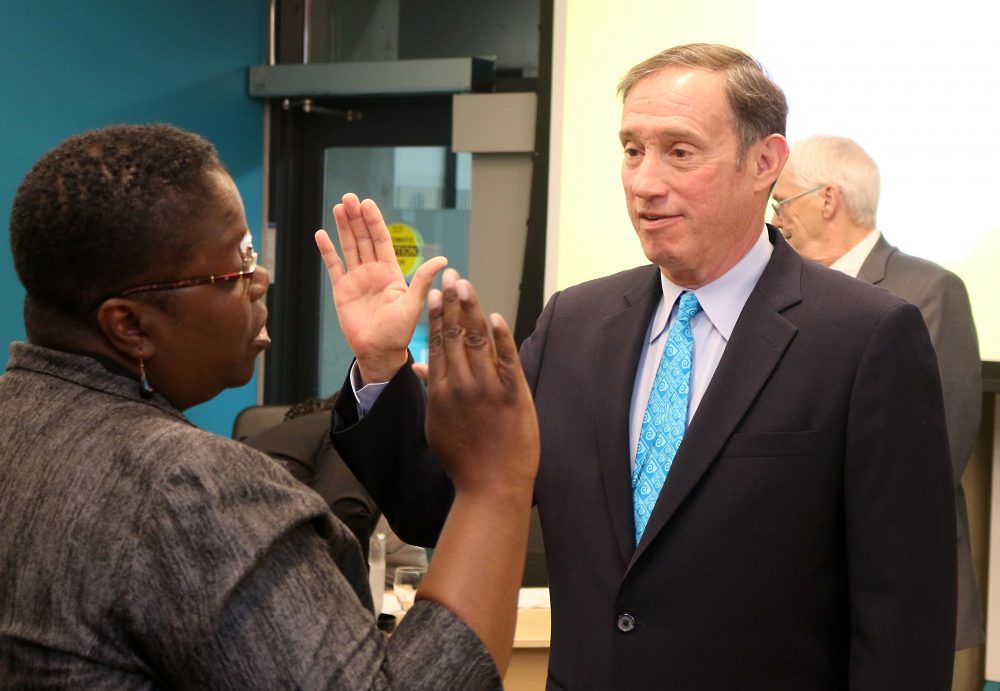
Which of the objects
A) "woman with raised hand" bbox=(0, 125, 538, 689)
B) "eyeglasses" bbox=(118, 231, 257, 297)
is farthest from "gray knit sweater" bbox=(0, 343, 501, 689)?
"eyeglasses" bbox=(118, 231, 257, 297)

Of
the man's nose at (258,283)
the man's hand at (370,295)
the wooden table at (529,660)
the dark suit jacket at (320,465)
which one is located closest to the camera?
the man's nose at (258,283)

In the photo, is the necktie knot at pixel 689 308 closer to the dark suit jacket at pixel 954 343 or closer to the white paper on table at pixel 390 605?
the white paper on table at pixel 390 605

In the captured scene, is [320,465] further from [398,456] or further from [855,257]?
[398,456]

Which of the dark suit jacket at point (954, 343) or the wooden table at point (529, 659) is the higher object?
the dark suit jacket at point (954, 343)

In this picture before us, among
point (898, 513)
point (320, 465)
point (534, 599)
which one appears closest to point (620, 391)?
point (898, 513)

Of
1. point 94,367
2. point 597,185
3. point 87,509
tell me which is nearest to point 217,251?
point 94,367

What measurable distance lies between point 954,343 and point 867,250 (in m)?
0.38

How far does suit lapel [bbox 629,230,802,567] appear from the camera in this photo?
5.29 feet

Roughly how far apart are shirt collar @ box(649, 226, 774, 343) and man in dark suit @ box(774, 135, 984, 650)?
6.03 ft

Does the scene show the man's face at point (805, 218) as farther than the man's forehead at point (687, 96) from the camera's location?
Yes

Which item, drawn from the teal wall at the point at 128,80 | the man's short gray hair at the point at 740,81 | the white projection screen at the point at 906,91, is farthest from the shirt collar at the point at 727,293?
the teal wall at the point at 128,80

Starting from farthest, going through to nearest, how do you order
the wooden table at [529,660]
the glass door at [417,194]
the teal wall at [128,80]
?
the glass door at [417,194] < the teal wall at [128,80] < the wooden table at [529,660]

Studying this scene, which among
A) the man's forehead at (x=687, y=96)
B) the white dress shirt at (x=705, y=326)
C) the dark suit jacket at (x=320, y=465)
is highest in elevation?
the man's forehead at (x=687, y=96)

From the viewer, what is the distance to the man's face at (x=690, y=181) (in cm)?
176
